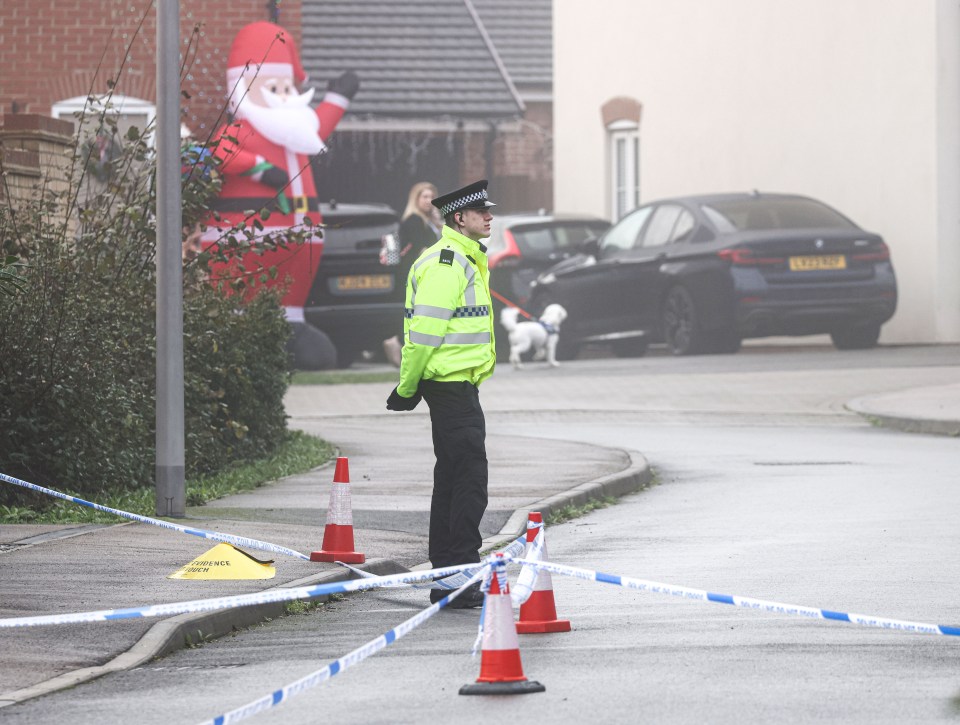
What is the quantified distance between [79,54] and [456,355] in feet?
50.2

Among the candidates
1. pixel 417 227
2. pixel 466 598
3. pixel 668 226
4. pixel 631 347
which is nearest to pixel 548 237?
pixel 631 347

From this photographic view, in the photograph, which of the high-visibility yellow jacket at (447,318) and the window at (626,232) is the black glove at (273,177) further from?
the high-visibility yellow jacket at (447,318)

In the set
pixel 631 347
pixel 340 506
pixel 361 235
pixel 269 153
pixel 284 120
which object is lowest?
pixel 340 506

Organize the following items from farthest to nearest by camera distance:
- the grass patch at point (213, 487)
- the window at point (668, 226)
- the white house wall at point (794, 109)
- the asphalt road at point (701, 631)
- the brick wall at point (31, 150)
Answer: the white house wall at point (794, 109) → the window at point (668, 226) → the brick wall at point (31, 150) → the grass patch at point (213, 487) → the asphalt road at point (701, 631)

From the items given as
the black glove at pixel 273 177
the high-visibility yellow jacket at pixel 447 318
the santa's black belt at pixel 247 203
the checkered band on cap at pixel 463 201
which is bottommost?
the high-visibility yellow jacket at pixel 447 318

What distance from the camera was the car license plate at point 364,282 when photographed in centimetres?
2422

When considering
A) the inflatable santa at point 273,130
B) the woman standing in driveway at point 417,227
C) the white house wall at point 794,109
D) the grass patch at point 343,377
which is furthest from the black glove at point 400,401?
the white house wall at point 794,109

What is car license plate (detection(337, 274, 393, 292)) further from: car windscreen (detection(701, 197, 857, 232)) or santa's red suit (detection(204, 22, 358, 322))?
car windscreen (detection(701, 197, 857, 232))

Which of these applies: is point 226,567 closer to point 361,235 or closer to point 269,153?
point 269,153

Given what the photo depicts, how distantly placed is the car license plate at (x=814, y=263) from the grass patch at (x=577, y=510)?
10.6m

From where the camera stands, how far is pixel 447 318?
8.68m

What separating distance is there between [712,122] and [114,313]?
59.5ft

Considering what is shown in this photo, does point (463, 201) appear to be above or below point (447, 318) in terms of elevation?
above

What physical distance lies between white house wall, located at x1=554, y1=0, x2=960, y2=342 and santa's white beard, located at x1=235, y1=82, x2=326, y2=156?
838 cm
